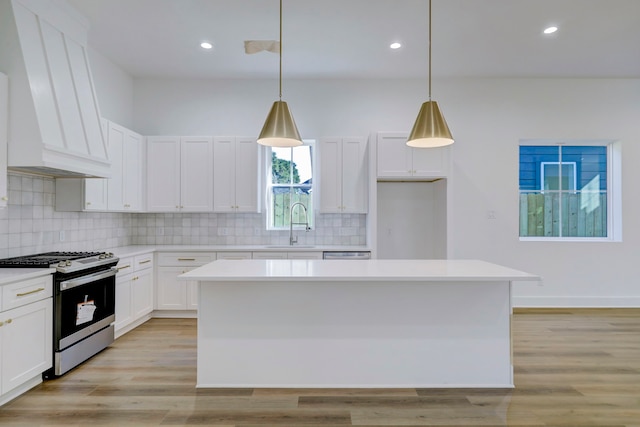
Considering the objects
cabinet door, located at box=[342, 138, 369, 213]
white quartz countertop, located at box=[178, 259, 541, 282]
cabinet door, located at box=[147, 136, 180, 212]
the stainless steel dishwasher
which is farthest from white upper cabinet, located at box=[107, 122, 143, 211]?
cabinet door, located at box=[342, 138, 369, 213]

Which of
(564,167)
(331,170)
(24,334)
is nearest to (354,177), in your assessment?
(331,170)

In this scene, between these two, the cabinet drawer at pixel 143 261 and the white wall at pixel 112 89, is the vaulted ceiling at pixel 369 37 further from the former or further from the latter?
the cabinet drawer at pixel 143 261

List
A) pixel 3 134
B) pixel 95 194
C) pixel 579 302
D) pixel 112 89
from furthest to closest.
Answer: pixel 579 302
pixel 112 89
pixel 95 194
pixel 3 134

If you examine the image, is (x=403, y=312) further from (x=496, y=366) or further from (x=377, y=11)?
(x=377, y=11)

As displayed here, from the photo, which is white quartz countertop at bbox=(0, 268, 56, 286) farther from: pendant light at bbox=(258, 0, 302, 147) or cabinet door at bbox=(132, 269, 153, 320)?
pendant light at bbox=(258, 0, 302, 147)

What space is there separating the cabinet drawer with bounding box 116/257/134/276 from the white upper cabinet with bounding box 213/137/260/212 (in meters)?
1.28

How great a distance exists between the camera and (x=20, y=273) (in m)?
2.54

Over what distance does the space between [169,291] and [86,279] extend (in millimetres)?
1420

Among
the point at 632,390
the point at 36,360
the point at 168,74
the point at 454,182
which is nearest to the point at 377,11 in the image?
the point at 454,182

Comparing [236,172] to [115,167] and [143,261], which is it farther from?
[143,261]

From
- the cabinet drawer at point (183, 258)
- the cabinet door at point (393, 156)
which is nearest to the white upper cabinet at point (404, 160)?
the cabinet door at point (393, 156)

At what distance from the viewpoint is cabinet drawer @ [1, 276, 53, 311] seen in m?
2.40

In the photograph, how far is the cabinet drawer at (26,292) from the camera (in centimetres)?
240

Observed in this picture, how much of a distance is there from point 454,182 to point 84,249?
4.59 meters
